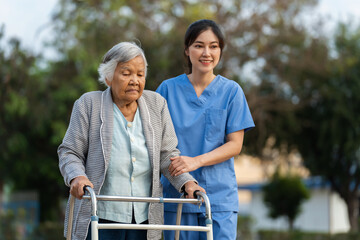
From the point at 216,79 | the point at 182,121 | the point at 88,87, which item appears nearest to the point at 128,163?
the point at 182,121

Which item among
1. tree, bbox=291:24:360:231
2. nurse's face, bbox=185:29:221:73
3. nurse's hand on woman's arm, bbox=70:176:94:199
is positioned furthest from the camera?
tree, bbox=291:24:360:231

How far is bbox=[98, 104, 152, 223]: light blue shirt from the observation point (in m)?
3.30

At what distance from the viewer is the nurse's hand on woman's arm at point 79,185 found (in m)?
3.09

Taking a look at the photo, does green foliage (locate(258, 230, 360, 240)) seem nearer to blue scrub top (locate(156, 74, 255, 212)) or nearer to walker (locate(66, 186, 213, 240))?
blue scrub top (locate(156, 74, 255, 212))

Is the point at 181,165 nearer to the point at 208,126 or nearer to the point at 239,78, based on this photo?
the point at 208,126

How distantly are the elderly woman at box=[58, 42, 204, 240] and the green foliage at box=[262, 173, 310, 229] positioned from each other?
699 inches

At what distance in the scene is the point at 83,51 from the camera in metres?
15.2

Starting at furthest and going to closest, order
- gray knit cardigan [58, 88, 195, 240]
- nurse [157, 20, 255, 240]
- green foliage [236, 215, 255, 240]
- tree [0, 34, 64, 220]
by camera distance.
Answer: green foliage [236, 215, 255, 240] → tree [0, 34, 64, 220] → nurse [157, 20, 255, 240] → gray knit cardigan [58, 88, 195, 240]

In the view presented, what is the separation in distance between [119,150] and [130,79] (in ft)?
1.30

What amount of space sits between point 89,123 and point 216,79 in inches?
38.5

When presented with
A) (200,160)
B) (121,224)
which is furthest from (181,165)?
(121,224)

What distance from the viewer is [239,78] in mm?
16125

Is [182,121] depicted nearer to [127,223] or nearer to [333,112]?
[127,223]

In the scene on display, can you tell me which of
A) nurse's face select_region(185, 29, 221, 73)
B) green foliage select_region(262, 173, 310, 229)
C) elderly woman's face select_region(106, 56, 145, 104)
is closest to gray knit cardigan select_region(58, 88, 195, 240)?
elderly woman's face select_region(106, 56, 145, 104)
